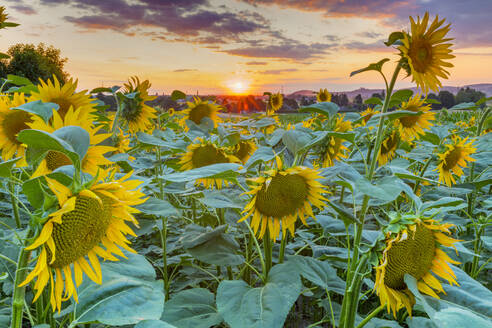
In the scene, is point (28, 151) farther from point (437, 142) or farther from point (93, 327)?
point (437, 142)

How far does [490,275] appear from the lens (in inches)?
83.0

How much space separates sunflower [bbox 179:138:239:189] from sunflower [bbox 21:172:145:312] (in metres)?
0.92

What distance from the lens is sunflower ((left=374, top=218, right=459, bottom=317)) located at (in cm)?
84

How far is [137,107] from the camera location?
2.04m

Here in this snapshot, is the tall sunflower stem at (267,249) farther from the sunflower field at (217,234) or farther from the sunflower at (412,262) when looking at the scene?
the sunflower at (412,262)

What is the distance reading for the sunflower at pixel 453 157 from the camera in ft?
7.04

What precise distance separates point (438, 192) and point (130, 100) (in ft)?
5.96

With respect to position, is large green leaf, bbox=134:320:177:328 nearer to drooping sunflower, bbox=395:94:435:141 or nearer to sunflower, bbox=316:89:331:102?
drooping sunflower, bbox=395:94:435:141

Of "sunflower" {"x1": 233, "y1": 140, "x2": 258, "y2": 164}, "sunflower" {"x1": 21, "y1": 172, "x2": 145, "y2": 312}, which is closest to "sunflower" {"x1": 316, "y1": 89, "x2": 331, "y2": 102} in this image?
"sunflower" {"x1": 233, "y1": 140, "x2": 258, "y2": 164}

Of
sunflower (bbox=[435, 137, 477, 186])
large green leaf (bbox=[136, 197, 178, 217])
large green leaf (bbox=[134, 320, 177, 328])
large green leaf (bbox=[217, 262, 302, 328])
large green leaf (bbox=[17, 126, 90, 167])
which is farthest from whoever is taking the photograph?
sunflower (bbox=[435, 137, 477, 186])

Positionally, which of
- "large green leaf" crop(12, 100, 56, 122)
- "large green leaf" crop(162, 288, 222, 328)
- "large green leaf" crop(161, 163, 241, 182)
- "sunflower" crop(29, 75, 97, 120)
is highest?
"sunflower" crop(29, 75, 97, 120)

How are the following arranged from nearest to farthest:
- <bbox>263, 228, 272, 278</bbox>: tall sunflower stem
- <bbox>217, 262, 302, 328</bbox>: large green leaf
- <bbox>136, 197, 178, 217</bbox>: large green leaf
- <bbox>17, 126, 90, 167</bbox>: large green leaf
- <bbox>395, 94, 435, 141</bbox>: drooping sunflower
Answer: <bbox>17, 126, 90, 167</bbox>: large green leaf → <bbox>217, 262, 302, 328</bbox>: large green leaf → <bbox>136, 197, 178, 217</bbox>: large green leaf → <bbox>263, 228, 272, 278</bbox>: tall sunflower stem → <bbox>395, 94, 435, 141</bbox>: drooping sunflower

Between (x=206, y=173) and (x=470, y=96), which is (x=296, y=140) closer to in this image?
(x=206, y=173)

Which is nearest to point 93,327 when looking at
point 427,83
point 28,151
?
point 28,151
